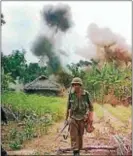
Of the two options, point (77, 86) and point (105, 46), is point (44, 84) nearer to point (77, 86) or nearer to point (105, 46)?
point (77, 86)

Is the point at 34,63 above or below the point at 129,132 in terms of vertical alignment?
above

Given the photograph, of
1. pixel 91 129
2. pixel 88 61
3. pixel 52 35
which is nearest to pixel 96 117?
pixel 91 129

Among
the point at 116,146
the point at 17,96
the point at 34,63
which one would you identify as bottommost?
the point at 116,146

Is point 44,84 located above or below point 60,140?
above

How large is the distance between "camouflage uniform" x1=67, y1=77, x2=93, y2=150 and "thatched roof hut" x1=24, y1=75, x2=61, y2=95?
0.18 m

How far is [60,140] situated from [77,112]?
298 millimetres

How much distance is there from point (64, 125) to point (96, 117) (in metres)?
0.30

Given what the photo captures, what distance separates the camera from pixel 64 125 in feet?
14.4

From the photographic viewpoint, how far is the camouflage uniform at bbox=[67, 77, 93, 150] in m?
4.34

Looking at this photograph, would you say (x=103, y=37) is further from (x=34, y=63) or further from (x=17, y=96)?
(x=17, y=96)

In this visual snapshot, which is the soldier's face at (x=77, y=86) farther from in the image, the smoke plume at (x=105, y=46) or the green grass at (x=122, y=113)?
the green grass at (x=122, y=113)

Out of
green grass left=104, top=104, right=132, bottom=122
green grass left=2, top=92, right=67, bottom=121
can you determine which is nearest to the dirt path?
green grass left=104, top=104, right=132, bottom=122

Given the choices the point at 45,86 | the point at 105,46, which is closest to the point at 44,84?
the point at 45,86

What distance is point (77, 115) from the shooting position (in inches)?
172
